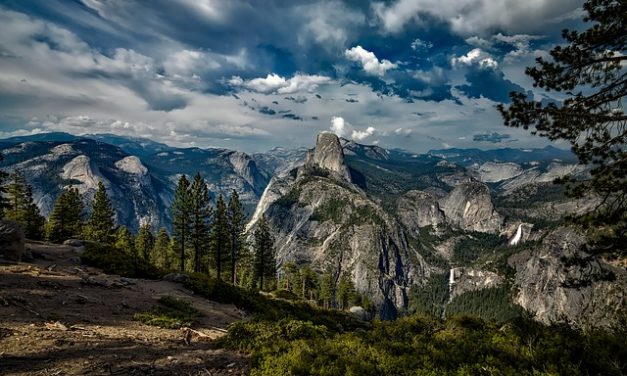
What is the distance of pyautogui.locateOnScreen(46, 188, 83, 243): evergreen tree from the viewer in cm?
6116

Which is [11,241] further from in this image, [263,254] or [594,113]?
[263,254]

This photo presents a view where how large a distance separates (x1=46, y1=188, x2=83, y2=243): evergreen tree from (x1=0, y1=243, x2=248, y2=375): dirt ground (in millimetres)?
47084

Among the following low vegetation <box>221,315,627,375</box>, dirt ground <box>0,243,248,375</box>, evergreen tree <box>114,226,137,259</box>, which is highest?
low vegetation <box>221,315,627,375</box>

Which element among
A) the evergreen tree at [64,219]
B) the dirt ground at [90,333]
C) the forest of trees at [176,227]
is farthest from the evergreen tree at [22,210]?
the dirt ground at [90,333]

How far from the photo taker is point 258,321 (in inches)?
639

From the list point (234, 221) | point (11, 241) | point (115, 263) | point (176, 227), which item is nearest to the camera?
point (11, 241)

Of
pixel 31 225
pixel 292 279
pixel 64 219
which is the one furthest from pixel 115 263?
pixel 292 279

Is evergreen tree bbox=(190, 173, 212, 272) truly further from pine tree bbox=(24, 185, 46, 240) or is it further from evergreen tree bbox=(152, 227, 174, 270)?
pine tree bbox=(24, 185, 46, 240)

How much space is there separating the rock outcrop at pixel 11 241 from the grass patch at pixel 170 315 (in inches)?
455

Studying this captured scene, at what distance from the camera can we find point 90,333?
13.2 metres

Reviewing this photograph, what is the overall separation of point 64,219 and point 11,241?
45531 millimetres

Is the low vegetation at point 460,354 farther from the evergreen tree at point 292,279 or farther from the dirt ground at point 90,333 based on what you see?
the evergreen tree at point 292,279

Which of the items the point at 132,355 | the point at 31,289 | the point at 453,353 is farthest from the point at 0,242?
the point at 453,353

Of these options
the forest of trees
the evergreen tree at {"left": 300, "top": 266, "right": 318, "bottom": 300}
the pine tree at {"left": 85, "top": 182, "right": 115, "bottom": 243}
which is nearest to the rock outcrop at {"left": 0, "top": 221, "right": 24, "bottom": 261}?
the forest of trees
